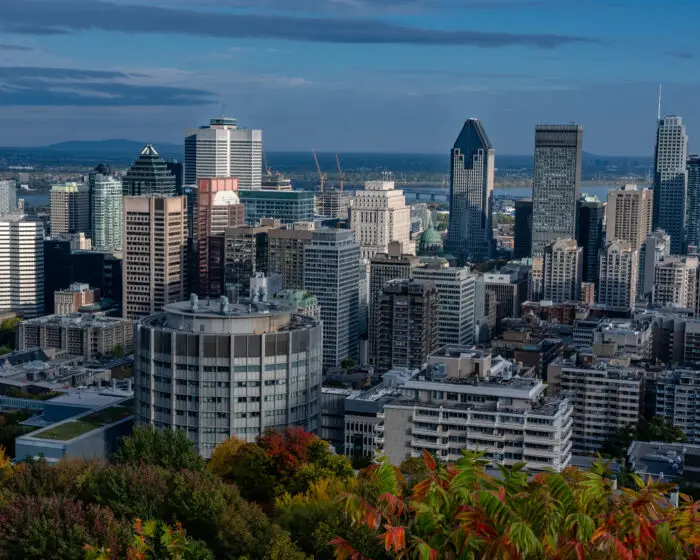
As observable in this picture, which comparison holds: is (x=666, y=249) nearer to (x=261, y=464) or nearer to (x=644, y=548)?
(x=261, y=464)

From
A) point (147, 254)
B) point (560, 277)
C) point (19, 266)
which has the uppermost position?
point (147, 254)

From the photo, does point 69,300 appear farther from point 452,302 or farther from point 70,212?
point 70,212

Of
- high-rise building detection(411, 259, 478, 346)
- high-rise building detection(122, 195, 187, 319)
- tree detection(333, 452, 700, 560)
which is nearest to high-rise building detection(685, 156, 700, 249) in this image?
high-rise building detection(411, 259, 478, 346)

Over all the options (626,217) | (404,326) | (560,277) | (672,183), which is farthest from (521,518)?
(672,183)

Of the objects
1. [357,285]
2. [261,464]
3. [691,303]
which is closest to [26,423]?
[261,464]

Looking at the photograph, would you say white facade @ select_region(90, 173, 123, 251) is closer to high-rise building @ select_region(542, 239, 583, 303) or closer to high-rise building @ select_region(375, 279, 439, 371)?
high-rise building @ select_region(542, 239, 583, 303)

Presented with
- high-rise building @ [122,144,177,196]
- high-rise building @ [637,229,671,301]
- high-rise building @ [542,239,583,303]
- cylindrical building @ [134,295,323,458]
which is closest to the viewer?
cylindrical building @ [134,295,323,458]
